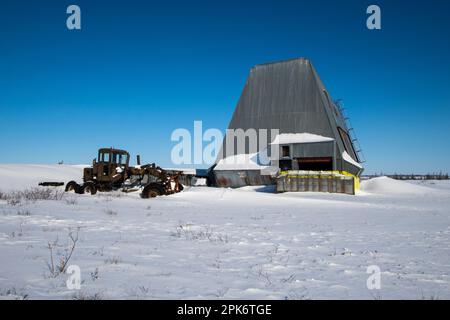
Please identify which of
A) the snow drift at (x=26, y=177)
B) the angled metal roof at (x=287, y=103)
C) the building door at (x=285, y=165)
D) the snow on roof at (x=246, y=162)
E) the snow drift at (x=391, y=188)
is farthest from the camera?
the angled metal roof at (x=287, y=103)

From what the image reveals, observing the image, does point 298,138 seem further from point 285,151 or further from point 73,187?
point 73,187

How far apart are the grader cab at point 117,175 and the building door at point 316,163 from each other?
12512mm

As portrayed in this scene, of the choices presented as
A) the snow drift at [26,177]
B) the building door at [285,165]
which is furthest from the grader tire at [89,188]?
the building door at [285,165]

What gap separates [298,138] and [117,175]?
16519mm

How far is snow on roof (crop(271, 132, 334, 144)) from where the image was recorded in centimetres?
2591

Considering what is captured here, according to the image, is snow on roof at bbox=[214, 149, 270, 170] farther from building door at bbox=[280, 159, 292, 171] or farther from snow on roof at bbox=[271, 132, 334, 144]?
snow on roof at bbox=[271, 132, 334, 144]

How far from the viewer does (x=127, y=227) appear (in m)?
7.29

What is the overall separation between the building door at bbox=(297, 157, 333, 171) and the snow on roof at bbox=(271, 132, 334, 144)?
1.66 meters

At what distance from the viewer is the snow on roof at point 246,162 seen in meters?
26.7

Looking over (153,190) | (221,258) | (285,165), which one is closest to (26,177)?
(153,190)

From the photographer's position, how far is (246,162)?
27.4 meters

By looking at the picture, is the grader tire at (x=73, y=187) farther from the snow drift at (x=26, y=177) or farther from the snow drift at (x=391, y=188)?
the snow drift at (x=391, y=188)

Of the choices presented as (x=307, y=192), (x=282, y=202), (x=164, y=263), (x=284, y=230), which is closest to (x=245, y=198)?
(x=282, y=202)

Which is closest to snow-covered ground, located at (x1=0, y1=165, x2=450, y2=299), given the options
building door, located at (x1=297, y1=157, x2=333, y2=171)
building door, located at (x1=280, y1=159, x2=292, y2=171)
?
building door, located at (x1=297, y1=157, x2=333, y2=171)
